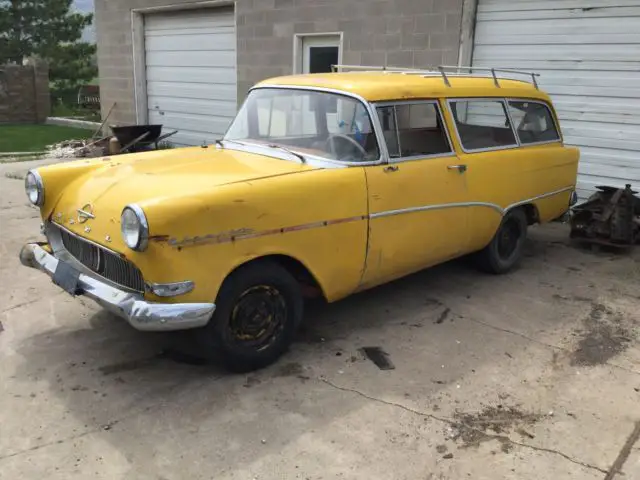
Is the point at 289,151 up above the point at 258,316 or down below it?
above

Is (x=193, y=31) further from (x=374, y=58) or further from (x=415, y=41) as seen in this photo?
(x=415, y=41)

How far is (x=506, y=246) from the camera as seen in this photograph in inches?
218

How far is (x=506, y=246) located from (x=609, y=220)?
147cm

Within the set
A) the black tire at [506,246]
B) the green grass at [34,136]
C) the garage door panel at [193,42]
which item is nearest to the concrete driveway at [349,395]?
the black tire at [506,246]

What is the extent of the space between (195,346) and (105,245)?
990mm

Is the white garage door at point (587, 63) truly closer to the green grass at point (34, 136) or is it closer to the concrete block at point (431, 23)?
the concrete block at point (431, 23)

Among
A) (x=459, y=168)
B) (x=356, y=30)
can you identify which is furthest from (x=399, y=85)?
(x=356, y=30)

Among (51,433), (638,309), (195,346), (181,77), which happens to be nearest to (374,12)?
(181,77)

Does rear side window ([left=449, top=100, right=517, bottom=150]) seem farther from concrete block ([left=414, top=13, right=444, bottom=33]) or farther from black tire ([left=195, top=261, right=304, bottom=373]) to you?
concrete block ([left=414, top=13, right=444, bottom=33])

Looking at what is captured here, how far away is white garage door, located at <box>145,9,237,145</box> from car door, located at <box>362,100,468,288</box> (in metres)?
7.54

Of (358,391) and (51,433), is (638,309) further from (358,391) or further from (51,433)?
(51,433)

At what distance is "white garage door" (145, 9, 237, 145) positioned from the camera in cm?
1132

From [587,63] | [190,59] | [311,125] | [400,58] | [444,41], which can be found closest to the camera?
[311,125]

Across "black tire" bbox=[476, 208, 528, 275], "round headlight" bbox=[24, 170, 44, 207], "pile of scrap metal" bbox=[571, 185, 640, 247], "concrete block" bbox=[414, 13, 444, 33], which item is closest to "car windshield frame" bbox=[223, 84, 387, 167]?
"round headlight" bbox=[24, 170, 44, 207]
